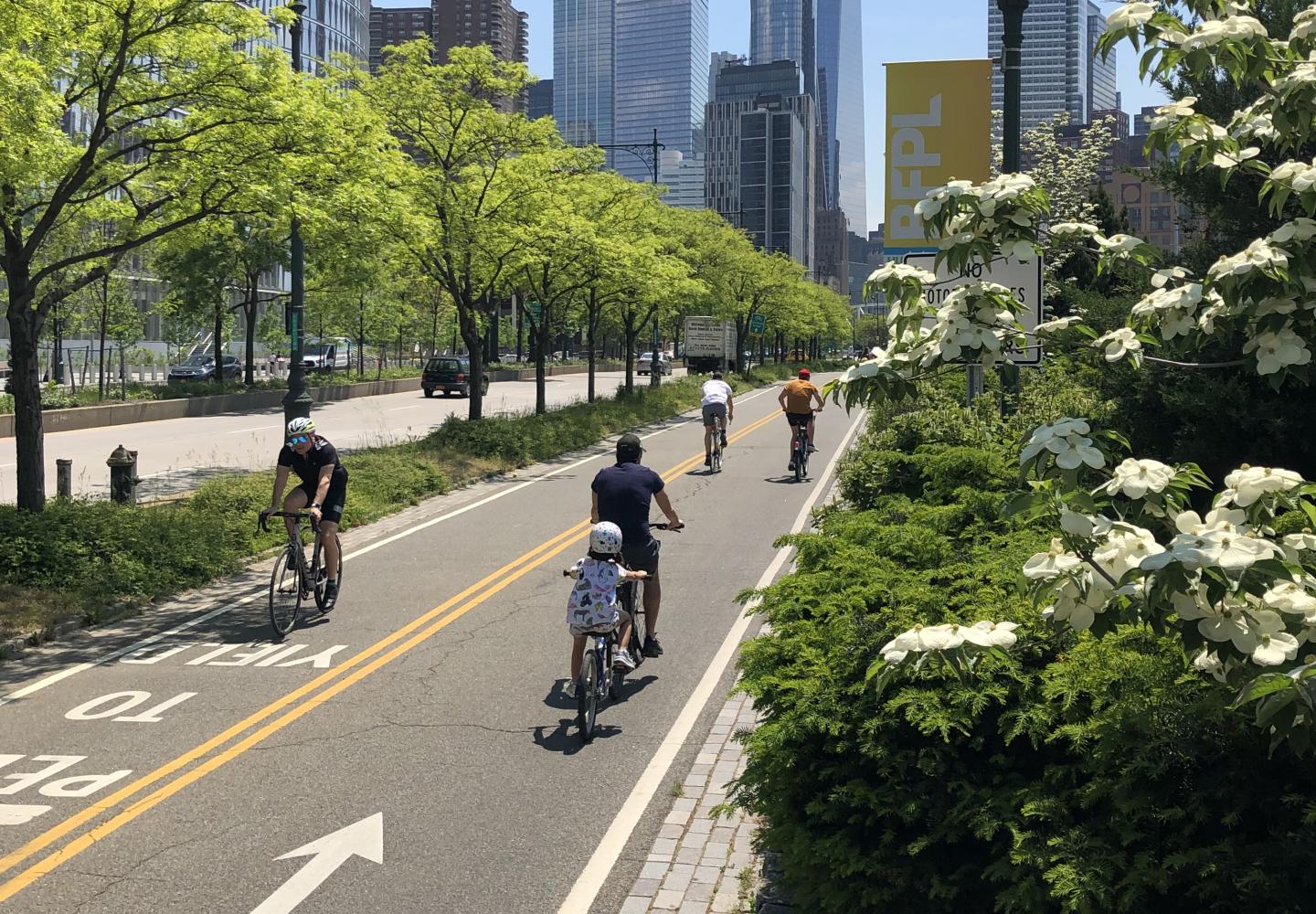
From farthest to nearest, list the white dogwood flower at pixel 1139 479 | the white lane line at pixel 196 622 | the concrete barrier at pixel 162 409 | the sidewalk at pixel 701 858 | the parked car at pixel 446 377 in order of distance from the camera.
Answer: the parked car at pixel 446 377
the concrete barrier at pixel 162 409
the white lane line at pixel 196 622
the sidewalk at pixel 701 858
the white dogwood flower at pixel 1139 479

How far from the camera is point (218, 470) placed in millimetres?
23984

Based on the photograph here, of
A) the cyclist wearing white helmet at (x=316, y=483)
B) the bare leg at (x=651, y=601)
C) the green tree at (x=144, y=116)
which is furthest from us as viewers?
the green tree at (x=144, y=116)

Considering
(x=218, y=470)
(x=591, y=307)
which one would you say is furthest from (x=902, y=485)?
(x=591, y=307)

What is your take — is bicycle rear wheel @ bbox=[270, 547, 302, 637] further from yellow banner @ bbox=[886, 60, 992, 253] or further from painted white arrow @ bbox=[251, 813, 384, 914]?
yellow banner @ bbox=[886, 60, 992, 253]

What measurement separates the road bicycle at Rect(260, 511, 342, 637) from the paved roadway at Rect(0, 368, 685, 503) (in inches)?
373

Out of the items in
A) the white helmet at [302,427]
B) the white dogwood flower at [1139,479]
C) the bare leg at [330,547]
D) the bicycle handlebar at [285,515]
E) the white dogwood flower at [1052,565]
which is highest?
the white dogwood flower at [1139,479]

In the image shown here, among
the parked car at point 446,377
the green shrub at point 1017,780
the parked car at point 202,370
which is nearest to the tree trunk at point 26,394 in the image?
the green shrub at point 1017,780

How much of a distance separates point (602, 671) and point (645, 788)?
52.0 inches

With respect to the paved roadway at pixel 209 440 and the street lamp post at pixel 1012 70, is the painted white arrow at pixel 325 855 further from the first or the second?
the paved roadway at pixel 209 440

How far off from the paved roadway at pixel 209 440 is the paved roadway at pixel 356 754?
10.1 meters

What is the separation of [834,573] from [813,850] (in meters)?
2.64

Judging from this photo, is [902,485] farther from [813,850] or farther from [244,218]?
[244,218]

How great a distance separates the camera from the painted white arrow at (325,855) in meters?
5.64

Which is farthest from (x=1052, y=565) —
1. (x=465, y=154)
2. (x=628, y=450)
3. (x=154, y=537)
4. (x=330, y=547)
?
(x=465, y=154)
